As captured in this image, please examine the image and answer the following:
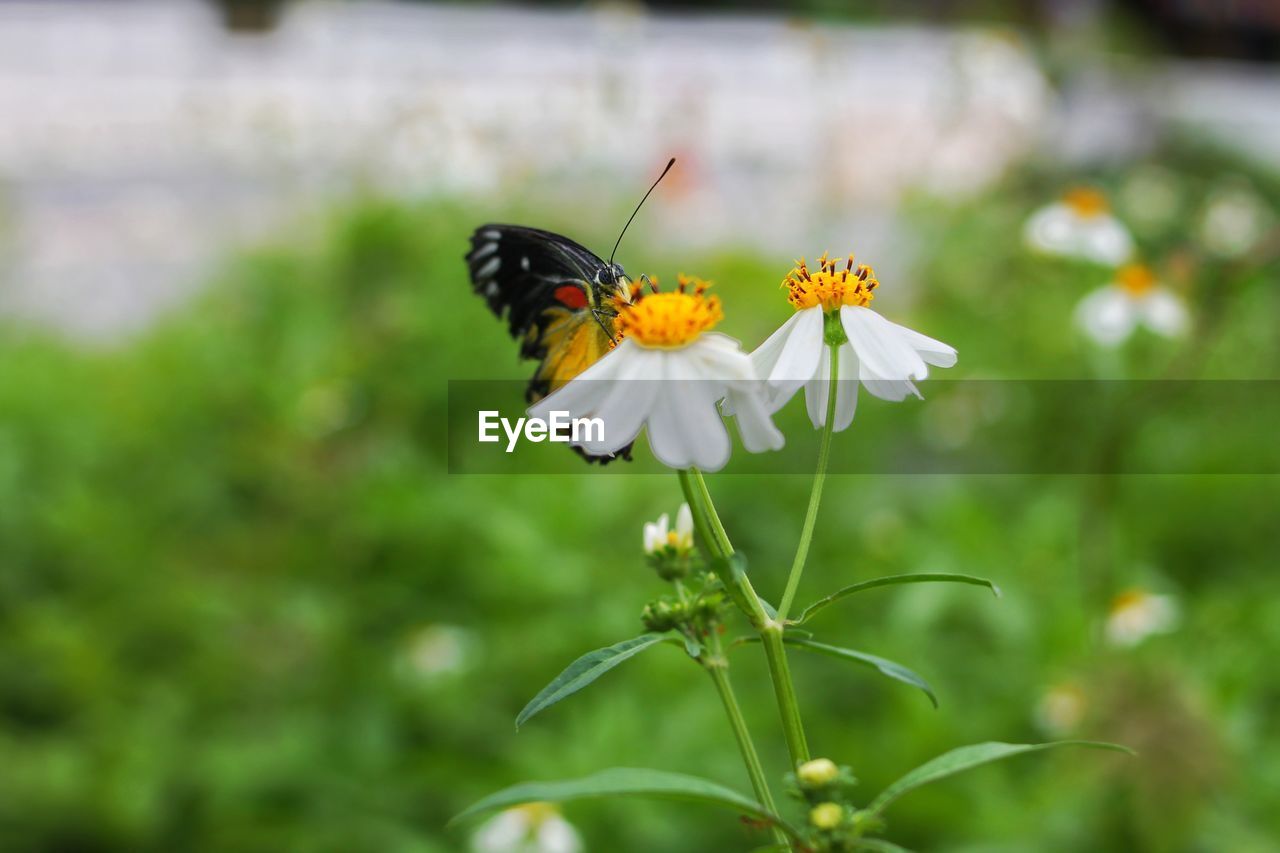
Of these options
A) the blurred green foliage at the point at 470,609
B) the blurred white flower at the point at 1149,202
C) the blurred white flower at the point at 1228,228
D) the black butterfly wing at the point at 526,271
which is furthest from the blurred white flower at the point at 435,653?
the blurred white flower at the point at 1149,202

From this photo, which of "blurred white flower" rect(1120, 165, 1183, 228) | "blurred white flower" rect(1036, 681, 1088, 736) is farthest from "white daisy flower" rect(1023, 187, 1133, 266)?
"blurred white flower" rect(1120, 165, 1183, 228)

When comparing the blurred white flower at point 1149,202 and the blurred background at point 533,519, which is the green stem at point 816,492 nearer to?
the blurred background at point 533,519

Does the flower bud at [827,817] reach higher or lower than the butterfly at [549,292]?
lower

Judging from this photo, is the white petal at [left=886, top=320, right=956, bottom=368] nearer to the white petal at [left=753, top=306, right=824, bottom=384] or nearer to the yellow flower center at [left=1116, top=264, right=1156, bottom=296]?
A: the white petal at [left=753, top=306, right=824, bottom=384]

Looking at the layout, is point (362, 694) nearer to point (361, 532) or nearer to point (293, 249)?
point (361, 532)

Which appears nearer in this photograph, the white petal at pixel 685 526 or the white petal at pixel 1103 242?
the white petal at pixel 685 526

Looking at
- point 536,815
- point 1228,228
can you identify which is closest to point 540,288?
point 536,815
